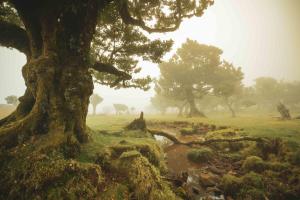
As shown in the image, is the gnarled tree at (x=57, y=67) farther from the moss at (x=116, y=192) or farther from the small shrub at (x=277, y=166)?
the small shrub at (x=277, y=166)

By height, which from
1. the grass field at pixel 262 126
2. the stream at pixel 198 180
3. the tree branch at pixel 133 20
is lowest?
the stream at pixel 198 180

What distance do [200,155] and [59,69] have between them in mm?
8981

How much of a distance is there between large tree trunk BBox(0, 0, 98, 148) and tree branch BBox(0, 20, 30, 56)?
6.53ft

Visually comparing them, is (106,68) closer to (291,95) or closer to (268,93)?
(268,93)

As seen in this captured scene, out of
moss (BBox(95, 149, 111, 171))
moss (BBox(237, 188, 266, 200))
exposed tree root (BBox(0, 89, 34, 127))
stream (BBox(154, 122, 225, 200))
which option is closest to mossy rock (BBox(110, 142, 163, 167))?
moss (BBox(95, 149, 111, 171))

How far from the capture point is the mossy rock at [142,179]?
18.3 feet

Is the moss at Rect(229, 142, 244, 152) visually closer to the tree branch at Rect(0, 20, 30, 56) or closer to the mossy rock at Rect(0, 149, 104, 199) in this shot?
the mossy rock at Rect(0, 149, 104, 199)

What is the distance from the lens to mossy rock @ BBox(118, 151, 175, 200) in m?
5.57

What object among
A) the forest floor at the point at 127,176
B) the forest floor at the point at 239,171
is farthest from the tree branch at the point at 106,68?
the forest floor at the point at 127,176

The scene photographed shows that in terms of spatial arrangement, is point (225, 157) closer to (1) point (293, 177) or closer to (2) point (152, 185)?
(1) point (293, 177)

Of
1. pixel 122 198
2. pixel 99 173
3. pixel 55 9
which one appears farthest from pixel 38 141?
pixel 55 9

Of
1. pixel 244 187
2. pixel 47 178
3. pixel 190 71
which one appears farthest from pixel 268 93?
pixel 47 178

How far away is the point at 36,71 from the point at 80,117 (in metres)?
2.34

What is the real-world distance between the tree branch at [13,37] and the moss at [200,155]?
35.4 feet
